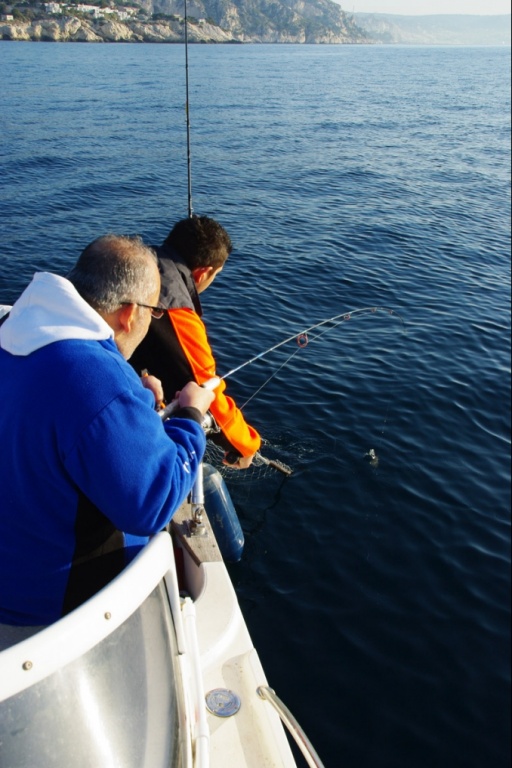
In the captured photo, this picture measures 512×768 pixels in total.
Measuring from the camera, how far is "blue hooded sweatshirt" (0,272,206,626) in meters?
1.72

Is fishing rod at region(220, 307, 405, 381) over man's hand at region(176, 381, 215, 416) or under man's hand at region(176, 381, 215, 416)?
under

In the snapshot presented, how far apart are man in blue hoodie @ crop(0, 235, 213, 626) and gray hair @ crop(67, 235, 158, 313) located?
0.62 feet

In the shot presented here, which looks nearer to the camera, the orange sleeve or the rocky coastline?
the orange sleeve

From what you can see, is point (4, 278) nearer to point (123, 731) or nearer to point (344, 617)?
point (344, 617)

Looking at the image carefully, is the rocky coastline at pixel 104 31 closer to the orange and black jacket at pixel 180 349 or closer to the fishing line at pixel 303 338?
the fishing line at pixel 303 338

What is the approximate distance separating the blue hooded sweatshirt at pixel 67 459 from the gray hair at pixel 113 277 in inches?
7.9

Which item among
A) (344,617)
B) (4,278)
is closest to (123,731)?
(344,617)

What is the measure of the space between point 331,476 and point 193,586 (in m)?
3.65

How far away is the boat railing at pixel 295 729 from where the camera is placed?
2430 mm

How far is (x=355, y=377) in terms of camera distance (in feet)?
30.7

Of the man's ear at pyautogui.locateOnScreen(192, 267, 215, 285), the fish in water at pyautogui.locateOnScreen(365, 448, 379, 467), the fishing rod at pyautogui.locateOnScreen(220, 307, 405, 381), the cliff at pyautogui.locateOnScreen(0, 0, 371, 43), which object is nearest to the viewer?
the man's ear at pyautogui.locateOnScreen(192, 267, 215, 285)

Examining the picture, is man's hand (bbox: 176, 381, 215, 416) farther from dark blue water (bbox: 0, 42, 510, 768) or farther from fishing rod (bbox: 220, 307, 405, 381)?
dark blue water (bbox: 0, 42, 510, 768)

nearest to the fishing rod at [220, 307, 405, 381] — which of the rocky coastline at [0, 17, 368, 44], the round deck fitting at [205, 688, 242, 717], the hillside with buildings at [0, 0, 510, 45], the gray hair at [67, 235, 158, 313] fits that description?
the round deck fitting at [205, 688, 242, 717]

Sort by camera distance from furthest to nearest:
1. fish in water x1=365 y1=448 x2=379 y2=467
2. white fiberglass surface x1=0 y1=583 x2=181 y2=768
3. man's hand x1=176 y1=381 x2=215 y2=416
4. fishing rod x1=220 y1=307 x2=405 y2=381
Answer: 1. fish in water x1=365 y1=448 x2=379 y2=467
2. fishing rod x1=220 y1=307 x2=405 y2=381
3. man's hand x1=176 y1=381 x2=215 y2=416
4. white fiberglass surface x1=0 y1=583 x2=181 y2=768
